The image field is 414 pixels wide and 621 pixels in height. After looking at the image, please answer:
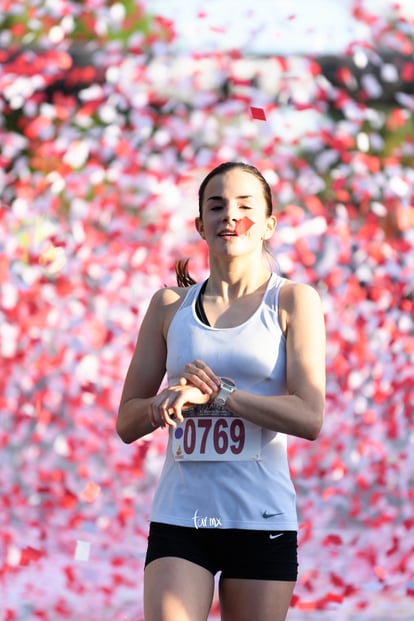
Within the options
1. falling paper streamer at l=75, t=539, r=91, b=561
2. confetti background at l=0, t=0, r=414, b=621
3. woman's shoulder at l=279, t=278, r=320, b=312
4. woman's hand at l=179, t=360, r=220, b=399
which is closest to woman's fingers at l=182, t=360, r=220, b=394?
woman's hand at l=179, t=360, r=220, b=399

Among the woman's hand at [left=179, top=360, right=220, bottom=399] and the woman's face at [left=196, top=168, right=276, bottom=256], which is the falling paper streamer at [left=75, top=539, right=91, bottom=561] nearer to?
the woman's face at [left=196, top=168, right=276, bottom=256]

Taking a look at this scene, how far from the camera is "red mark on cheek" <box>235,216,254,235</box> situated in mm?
2543

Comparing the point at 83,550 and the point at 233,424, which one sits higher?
the point at 233,424

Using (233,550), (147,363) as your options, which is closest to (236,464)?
(233,550)

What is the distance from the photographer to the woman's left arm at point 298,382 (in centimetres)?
238

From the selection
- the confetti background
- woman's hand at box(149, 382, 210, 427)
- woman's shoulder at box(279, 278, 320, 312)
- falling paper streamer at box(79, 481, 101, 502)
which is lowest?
falling paper streamer at box(79, 481, 101, 502)

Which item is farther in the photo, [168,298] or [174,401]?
[168,298]

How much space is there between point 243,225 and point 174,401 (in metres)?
0.45

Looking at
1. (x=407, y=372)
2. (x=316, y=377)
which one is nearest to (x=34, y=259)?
(x=407, y=372)

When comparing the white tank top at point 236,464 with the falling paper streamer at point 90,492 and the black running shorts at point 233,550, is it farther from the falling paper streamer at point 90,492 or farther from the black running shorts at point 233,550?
the falling paper streamer at point 90,492

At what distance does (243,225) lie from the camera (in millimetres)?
2549

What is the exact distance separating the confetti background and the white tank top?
396 centimetres

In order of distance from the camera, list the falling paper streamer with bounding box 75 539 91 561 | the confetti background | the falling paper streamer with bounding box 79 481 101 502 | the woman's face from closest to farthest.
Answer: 1. the woman's face
2. the falling paper streamer with bounding box 75 539 91 561
3. the falling paper streamer with bounding box 79 481 101 502
4. the confetti background

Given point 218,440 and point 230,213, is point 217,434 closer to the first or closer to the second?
point 218,440
